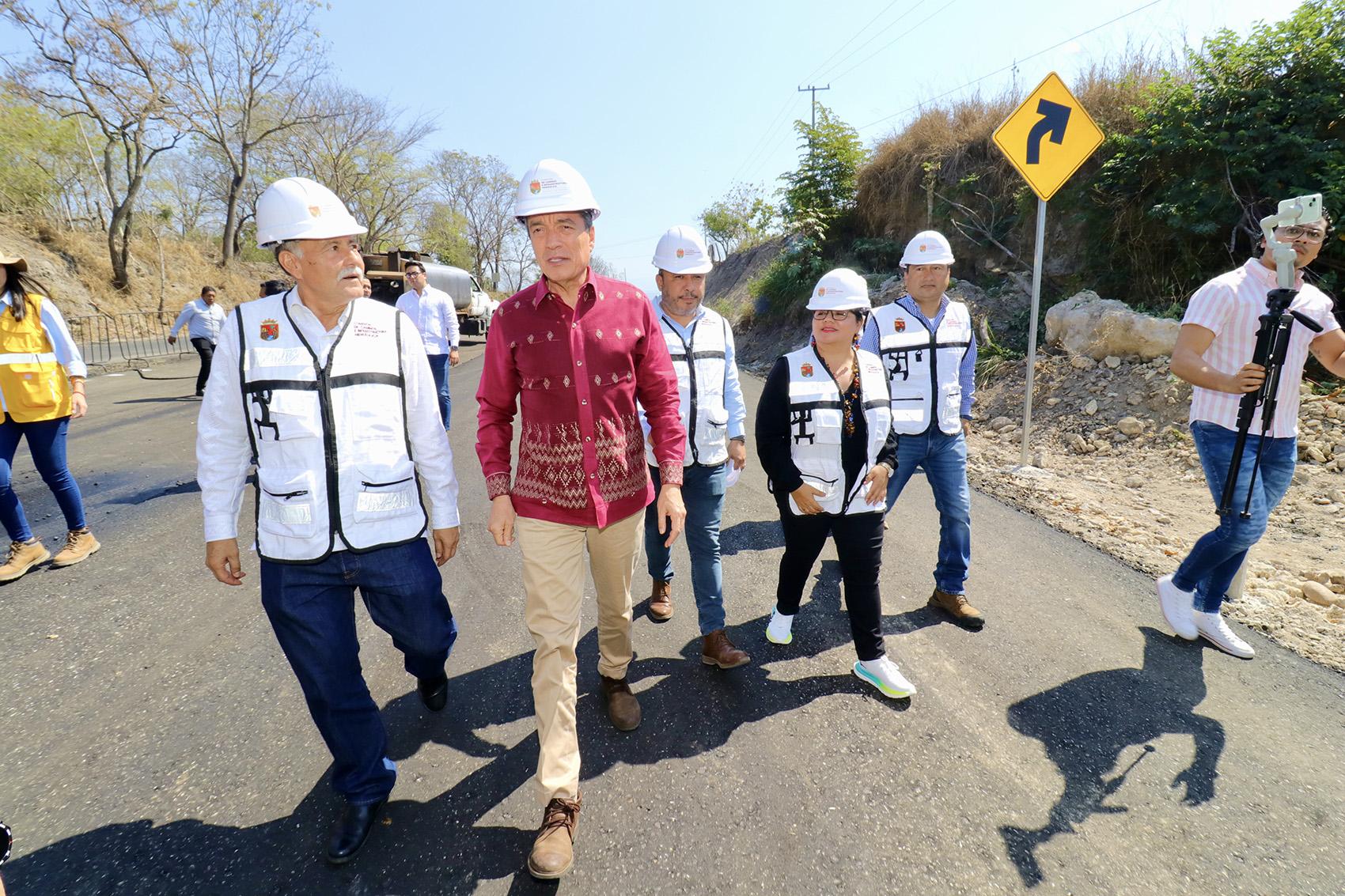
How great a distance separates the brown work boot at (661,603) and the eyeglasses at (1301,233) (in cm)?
349

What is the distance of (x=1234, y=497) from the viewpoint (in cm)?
327

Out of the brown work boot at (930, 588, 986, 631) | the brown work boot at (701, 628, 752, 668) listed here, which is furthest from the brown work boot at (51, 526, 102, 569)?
the brown work boot at (930, 588, 986, 631)

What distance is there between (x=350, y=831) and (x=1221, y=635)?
404 cm

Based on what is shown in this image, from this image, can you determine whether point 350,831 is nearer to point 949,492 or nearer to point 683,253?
point 683,253

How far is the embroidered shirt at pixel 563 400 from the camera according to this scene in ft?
8.00

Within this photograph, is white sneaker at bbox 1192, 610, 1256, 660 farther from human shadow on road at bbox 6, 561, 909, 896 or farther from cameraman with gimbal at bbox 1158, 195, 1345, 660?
human shadow on road at bbox 6, 561, 909, 896

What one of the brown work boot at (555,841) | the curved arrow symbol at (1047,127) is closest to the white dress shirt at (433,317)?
the curved arrow symbol at (1047,127)

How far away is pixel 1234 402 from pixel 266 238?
164 inches

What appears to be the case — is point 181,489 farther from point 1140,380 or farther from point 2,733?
point 1140,380

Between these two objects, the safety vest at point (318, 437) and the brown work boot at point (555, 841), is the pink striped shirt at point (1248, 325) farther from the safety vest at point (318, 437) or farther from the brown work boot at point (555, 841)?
the safety vest at point (318, 437)

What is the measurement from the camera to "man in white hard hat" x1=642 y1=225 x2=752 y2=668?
3354 millimetres

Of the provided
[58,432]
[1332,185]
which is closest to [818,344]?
[58,432]

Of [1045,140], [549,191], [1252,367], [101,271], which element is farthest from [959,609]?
[101,271]

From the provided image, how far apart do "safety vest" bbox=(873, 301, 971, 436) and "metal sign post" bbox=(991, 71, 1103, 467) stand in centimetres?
297
